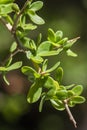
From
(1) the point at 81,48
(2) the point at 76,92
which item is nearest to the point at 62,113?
(1) the point at 81,48

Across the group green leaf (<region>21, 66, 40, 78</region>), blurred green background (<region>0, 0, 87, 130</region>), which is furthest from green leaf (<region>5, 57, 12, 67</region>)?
blurred green background (<region>0, 0, 87, 130</region>)

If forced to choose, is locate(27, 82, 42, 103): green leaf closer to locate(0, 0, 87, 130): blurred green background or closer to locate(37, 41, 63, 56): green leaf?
locate(37, 41, 63, 56): green leaf

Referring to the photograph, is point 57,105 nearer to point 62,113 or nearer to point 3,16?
point 3,16

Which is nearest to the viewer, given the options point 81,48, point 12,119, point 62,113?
point 81,48

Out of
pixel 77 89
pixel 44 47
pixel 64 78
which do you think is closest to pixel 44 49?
pixel 44 47

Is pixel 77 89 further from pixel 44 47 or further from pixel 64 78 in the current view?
pixel 64 78

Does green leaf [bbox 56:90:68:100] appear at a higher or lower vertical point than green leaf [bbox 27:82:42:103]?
lower

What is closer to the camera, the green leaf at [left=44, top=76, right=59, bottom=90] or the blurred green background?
the green leaf at [left=44, top=76, right=59, bottom=90]

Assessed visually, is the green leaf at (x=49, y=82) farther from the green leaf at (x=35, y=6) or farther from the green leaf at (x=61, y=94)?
the green leaf at (x=35, y=6)
